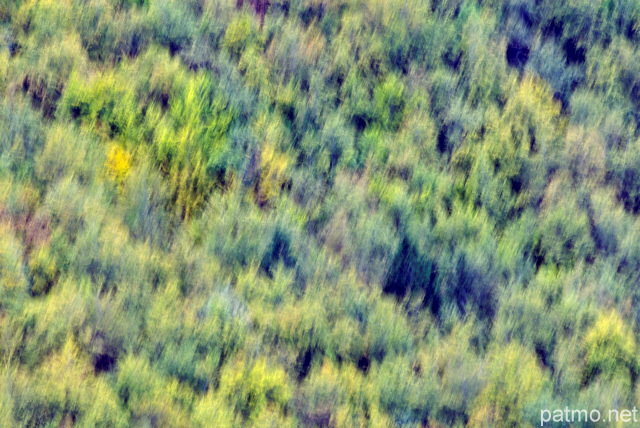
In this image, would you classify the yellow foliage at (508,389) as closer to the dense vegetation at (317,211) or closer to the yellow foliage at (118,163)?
the dense vegetation at (317,211)

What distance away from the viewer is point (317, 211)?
17.8 ft

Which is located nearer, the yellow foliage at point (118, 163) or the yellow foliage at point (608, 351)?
the yellow foliage at point (608, 351)

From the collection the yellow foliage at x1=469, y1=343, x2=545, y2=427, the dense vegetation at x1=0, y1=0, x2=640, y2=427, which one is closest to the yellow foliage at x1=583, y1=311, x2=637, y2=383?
the dense vegetation at x1=0, y1=0, x2=640, y2=427

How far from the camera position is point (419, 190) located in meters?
5.71

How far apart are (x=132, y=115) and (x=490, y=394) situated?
154 inches

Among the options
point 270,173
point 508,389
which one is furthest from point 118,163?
point 508,389

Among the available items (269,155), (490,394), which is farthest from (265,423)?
(269,155)

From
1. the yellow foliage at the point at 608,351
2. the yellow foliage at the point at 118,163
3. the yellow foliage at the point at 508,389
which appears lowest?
the yellow foliage at the point at 508,389

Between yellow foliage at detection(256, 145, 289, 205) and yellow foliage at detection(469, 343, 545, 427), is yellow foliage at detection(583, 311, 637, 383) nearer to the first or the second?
yellow foliage at detection(469, 343, 545, 427)

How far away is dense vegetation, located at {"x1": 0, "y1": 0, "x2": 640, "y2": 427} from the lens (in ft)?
14.4

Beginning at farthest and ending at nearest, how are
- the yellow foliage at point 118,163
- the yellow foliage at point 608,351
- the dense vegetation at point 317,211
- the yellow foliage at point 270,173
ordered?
1. the yellow foliage at point 270,173
2. the yellow foliage at point 118,163
3. the yellow foliage at point 608,351
4. the dense vegetation at point 317,211

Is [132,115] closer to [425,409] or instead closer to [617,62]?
[425,409]

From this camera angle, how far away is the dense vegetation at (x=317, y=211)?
173 inches

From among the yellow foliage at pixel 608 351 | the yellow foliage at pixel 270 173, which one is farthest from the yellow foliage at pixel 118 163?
the yellow foliage at pixel 608 351
